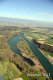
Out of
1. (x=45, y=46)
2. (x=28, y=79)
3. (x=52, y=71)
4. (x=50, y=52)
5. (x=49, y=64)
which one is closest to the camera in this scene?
(x=28, y=79)

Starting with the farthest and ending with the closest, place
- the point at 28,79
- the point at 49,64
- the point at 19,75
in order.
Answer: the point at 49,64, the point at 19,75, the point at 28,79

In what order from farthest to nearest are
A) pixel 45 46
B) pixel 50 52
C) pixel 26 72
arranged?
1. pixel 45 46
2. pixel 50 52
3. pixel 26 72

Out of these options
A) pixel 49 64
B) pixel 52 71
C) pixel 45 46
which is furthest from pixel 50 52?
pixel 52 71

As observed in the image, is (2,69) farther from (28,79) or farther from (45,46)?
(45,46)

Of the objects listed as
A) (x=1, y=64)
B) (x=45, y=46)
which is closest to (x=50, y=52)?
(x=45, y=46)

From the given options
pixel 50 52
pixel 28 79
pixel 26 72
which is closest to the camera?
pixel 28 79

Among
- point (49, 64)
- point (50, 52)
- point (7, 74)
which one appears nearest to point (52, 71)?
point (49, 64)

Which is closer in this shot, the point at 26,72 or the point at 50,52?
the point at 26,72

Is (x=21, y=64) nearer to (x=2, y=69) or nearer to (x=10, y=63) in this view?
(x=10, y=63)

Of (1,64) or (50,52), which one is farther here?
(50,52)
